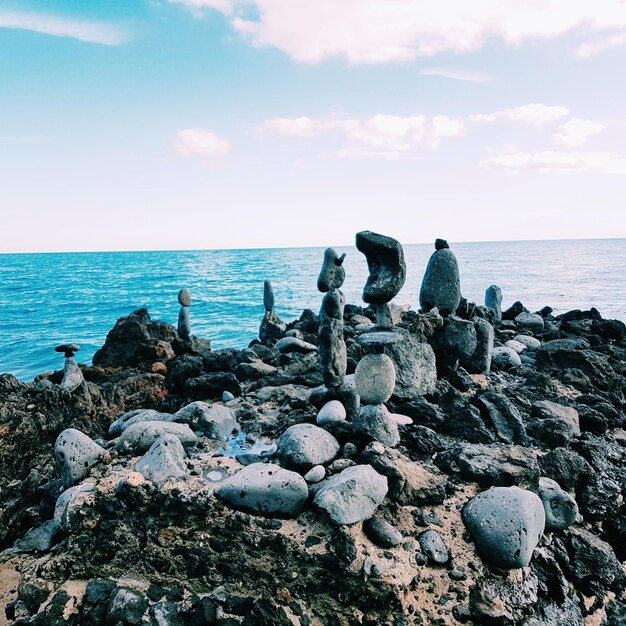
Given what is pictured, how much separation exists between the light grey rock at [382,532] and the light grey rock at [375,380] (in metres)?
1.21

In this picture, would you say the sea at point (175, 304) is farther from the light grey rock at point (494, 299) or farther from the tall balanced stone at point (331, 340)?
the tall balanced stone at point (331, 340)

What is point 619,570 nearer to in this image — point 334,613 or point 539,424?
point 539,424

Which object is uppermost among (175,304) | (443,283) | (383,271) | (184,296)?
(383,271)

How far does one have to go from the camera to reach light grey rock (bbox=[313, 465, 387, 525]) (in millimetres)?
2971

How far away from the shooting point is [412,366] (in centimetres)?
543

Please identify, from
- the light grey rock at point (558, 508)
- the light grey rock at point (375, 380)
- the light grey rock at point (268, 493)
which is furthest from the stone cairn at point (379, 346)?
the light grey rock at point (558, 508)

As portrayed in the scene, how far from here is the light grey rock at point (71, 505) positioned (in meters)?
3.33

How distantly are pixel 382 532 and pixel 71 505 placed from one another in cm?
226

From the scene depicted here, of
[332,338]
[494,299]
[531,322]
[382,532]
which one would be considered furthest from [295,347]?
[494,299]

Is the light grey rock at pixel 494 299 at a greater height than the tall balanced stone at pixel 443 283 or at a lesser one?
lesser

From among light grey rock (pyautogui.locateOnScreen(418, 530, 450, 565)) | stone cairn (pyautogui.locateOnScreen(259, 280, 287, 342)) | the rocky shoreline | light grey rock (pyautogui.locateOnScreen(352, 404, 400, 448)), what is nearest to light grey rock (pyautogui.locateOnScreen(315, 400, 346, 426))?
the rocky shoreline

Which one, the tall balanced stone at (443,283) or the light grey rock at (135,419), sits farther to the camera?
the tall balanced stone at (443,283)

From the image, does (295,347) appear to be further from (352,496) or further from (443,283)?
(352,496)

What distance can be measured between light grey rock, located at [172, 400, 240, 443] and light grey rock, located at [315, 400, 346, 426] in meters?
0.87
